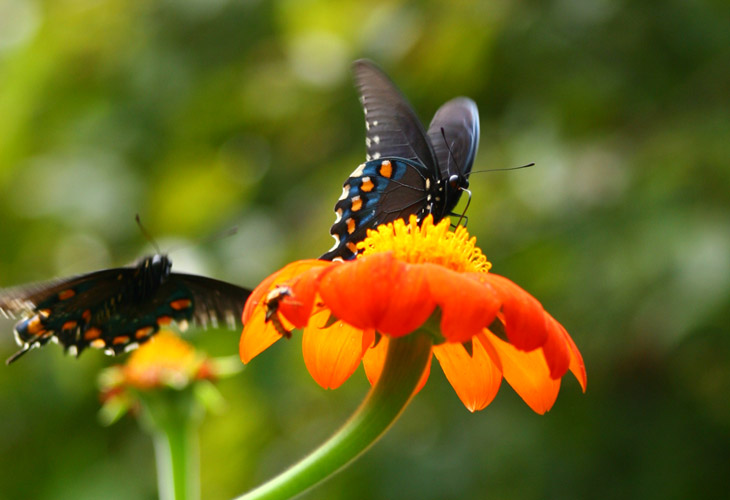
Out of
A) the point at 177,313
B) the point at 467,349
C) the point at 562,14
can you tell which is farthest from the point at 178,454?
the point at 562,14

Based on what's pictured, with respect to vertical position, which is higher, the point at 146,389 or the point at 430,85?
the point at 430,85

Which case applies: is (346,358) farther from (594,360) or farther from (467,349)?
(594,360)

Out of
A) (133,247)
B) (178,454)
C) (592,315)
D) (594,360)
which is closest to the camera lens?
(178,454)

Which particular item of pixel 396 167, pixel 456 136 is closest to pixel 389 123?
pixel 396 167

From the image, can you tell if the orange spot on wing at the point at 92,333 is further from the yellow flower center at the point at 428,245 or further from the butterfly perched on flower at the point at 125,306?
the yellow flower center at the point at 428,245

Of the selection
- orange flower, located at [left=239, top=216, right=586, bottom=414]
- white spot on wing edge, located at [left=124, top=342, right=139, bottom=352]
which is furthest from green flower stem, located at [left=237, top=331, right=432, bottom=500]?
white spot on wing edge, located at [left=124, top=342, right=139, bottom=352]

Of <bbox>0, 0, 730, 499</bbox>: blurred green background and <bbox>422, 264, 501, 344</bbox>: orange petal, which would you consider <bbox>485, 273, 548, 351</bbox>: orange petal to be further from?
<bbox>0, 0, 730, 499</bbox>: blurred green background

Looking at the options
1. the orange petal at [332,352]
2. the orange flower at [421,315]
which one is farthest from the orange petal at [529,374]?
the orange petal at [332,352]
